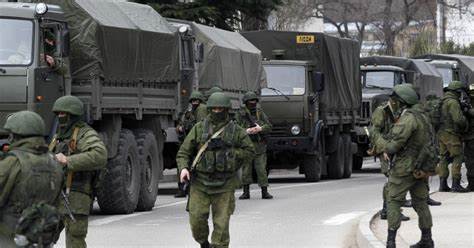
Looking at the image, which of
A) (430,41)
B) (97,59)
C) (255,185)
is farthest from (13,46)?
(430,41)

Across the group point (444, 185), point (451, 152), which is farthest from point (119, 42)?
point (444, 185)

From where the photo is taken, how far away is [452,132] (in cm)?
2234

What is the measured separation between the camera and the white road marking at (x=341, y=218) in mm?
17625

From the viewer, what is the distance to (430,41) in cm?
6506

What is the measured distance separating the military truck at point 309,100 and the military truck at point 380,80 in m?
0.99

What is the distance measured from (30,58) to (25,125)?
8.17 m

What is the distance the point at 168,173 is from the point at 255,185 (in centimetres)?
307

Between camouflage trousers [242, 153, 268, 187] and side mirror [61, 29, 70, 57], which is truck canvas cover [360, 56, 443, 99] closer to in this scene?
camouflage trousers [242, 153, 268, 187]

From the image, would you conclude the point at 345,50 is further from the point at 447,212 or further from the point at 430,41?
the point at 430,41

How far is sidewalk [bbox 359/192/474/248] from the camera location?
14547 mm

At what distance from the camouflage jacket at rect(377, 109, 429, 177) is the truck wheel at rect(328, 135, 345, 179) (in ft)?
53.9

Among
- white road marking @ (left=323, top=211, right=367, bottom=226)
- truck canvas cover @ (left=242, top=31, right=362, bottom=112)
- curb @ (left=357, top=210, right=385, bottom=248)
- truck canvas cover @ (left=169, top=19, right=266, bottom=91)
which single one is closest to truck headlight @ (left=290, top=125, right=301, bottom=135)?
truck canvas cover @ (left=169, top=19, right=266, bottom=91)

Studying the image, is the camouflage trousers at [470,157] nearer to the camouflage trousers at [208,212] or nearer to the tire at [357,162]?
the camouflage trousers at [208,212]

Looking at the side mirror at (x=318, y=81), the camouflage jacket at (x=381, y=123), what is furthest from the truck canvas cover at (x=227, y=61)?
the camouflage jacket at (x=381, y=123)
